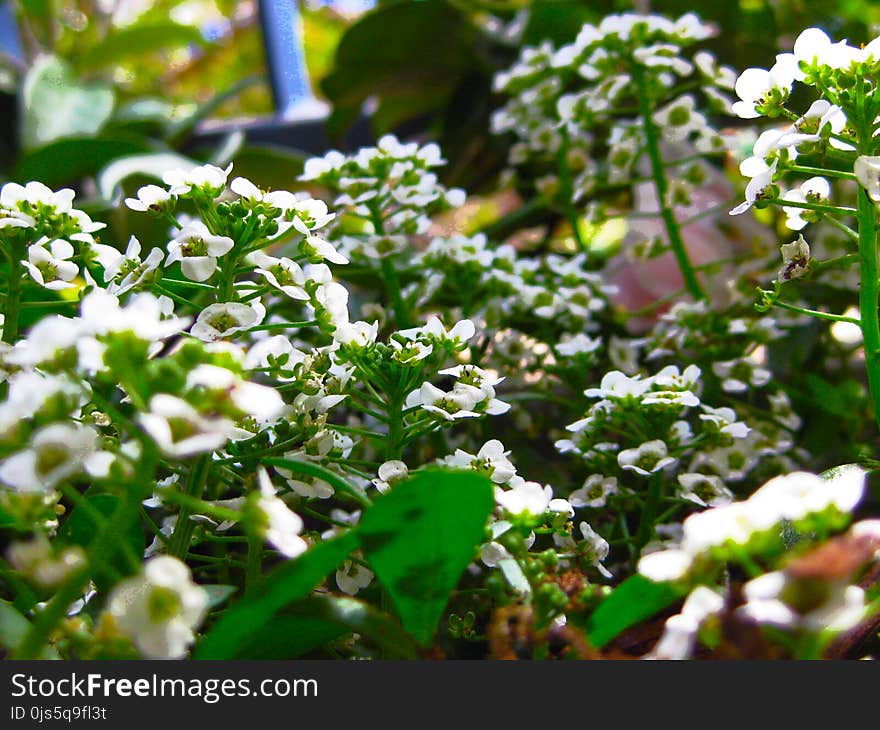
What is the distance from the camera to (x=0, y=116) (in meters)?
1.34

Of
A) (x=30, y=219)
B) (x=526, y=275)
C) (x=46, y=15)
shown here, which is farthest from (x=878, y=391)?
(x=46, y=15)

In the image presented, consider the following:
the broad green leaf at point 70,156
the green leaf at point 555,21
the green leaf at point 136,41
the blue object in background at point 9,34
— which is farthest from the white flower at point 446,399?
the blue object in background at point 9,34

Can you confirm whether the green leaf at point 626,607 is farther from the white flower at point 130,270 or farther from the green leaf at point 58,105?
the green leaf at point 58,105

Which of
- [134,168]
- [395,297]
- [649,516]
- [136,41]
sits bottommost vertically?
[649,516]

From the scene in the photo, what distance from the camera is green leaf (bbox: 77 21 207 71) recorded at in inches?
53.4

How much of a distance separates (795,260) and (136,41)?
45.2 inches

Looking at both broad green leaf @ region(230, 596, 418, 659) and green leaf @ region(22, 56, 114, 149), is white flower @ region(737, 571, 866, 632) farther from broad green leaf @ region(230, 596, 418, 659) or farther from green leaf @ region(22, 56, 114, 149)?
green leaf @ region(22, 56, 114, 149)

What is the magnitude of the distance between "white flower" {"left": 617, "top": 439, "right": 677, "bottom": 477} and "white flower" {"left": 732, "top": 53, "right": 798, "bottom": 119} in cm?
19

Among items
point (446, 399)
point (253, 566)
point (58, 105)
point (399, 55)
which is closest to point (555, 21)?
point (399, 55)

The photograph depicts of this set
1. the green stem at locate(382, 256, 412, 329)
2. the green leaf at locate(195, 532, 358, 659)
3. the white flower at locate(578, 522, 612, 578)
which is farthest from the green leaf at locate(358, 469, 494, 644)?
the green stem at locate(382, 256, 412, 329)

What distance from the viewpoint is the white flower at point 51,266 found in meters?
0.46

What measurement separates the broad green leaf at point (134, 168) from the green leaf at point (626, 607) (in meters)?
0.59

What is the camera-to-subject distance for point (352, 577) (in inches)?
18.3

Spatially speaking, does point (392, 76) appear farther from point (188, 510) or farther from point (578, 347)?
point (188, 510)
